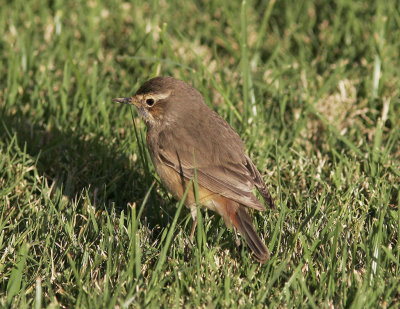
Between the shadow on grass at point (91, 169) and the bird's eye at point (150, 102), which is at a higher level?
the bird's eye at point (150, 102)

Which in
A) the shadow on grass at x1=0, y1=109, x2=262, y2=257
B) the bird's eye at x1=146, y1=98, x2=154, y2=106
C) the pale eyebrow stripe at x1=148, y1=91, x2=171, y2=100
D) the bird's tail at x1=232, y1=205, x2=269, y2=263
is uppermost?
the pale eyebrow stripe at x1=148, y1=91, x2=171, y2=100

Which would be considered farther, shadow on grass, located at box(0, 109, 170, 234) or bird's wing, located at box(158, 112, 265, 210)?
shadow on grass, located at box(0, 109, 170, 234)

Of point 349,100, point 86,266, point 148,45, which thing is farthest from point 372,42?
point 86,266

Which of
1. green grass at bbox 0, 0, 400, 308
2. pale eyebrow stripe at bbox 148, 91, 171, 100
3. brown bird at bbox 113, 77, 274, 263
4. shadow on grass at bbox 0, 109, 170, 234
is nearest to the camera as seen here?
green grass at bbox 0, 0, 400, 308

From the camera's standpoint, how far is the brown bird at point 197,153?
5.09m

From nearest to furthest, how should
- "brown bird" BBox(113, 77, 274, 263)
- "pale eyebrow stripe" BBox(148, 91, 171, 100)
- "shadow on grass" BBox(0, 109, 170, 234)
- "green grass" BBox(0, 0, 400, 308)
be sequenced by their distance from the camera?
"green grass" BBox(0, 0, 400, 308) → "brown bird" BBox(113, 77, 274, 263) → "pale eyebrow stripe" BBox(148, 91, 171, 100) → "shadow on grass" BBox(0, 109, 170, 234)

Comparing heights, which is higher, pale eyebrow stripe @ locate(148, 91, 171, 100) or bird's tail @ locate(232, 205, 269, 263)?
pale eyebrow stripe @ locate(148, 91, 171, 100)

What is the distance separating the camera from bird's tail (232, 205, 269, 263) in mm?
4469

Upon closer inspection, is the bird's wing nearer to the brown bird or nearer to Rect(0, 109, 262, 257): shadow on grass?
the brown bird

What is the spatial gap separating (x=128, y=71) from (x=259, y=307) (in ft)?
14.5

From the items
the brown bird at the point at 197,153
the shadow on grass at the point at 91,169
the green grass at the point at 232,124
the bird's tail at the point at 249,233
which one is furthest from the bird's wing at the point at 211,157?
the shadow on grass at the point at 91,169

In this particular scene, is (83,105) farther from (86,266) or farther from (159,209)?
(86,266)

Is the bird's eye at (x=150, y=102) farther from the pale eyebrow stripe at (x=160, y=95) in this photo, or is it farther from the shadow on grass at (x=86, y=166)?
the shadow on grass at (x=86, y=166)

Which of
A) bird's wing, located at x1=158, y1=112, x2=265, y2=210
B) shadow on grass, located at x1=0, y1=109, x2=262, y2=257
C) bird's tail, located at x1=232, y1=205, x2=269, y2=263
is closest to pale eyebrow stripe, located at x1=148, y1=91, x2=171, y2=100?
bird's wing, located at x1=158, y1=112, x2=265, y2=210
